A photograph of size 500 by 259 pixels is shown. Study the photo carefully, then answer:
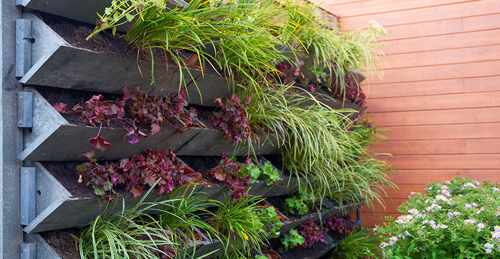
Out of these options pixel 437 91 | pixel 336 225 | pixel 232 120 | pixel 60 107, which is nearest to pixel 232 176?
pixel 232 120

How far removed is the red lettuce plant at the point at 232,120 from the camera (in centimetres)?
173

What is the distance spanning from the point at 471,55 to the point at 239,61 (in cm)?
236

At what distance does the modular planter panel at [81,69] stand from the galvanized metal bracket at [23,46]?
2 centimetres

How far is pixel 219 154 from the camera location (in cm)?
189

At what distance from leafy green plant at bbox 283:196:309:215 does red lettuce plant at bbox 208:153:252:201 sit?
1.67 ft

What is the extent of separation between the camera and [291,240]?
2.16m

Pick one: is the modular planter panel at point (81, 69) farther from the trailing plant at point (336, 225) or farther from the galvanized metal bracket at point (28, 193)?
the trailing plant at point (336, 225)

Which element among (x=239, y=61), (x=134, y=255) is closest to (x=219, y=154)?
(x=239, y=61)

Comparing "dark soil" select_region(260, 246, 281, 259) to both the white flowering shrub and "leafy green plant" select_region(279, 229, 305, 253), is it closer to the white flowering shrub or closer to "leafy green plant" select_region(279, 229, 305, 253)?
"leafy green plant" select_region(279, 229, 305, 253)

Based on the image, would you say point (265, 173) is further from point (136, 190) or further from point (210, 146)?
point (136, 190)

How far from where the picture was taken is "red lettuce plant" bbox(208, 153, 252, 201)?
175 centimetres

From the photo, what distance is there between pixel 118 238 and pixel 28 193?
0.34m

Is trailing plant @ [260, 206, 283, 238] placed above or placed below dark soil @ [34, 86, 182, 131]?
below

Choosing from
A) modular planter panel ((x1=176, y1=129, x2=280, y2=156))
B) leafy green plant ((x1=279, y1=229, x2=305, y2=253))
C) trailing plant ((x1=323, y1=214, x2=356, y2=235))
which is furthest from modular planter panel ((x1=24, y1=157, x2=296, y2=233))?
trailing plant ((x1=323, y1=214, x2=356, y2=235))
